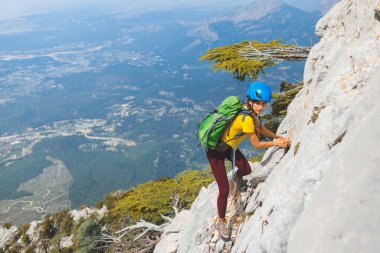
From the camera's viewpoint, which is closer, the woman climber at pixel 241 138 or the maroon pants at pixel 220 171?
the woman climber at pixel 241 138

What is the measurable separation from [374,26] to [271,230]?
14.4 ft

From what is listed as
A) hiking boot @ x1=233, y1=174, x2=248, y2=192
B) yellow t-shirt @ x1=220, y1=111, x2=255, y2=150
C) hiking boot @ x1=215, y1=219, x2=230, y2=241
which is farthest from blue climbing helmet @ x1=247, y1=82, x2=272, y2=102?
hiking boot @ x1=215, y1=219, x2=230, y2=241

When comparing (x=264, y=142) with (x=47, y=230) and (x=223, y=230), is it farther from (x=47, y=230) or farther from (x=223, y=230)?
(x=47, y=230)

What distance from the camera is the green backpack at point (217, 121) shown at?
8.27 meters

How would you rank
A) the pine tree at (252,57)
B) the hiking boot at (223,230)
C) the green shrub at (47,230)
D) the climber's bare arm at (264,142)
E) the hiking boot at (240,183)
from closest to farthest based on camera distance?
the climber's bare arm at (264,142)
the hiking boot at (223,230)
the hiking boot at (240,183)
the pine tree at (252,57)
the green shrub at (47,230)

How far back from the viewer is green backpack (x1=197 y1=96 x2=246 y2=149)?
27.1 ft

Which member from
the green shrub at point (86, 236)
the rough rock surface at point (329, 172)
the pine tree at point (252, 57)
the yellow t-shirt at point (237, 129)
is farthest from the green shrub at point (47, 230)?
the yellow t-shirt at point (237, 129)

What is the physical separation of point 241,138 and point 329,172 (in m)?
3.77

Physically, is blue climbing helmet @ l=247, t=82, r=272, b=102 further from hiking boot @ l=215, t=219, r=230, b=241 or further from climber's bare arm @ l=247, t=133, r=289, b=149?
hiking boot @ l=215, t=219, r=230, b=241

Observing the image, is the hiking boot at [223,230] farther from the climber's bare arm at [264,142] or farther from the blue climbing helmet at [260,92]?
the blue climbing helmet at [260,92]

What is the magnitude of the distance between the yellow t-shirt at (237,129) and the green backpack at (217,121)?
12cm

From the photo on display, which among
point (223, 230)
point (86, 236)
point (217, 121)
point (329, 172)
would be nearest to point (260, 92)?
point (217, 121)

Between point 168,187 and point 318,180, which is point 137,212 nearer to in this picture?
point 168,187

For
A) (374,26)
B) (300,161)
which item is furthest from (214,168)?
(374,26)
